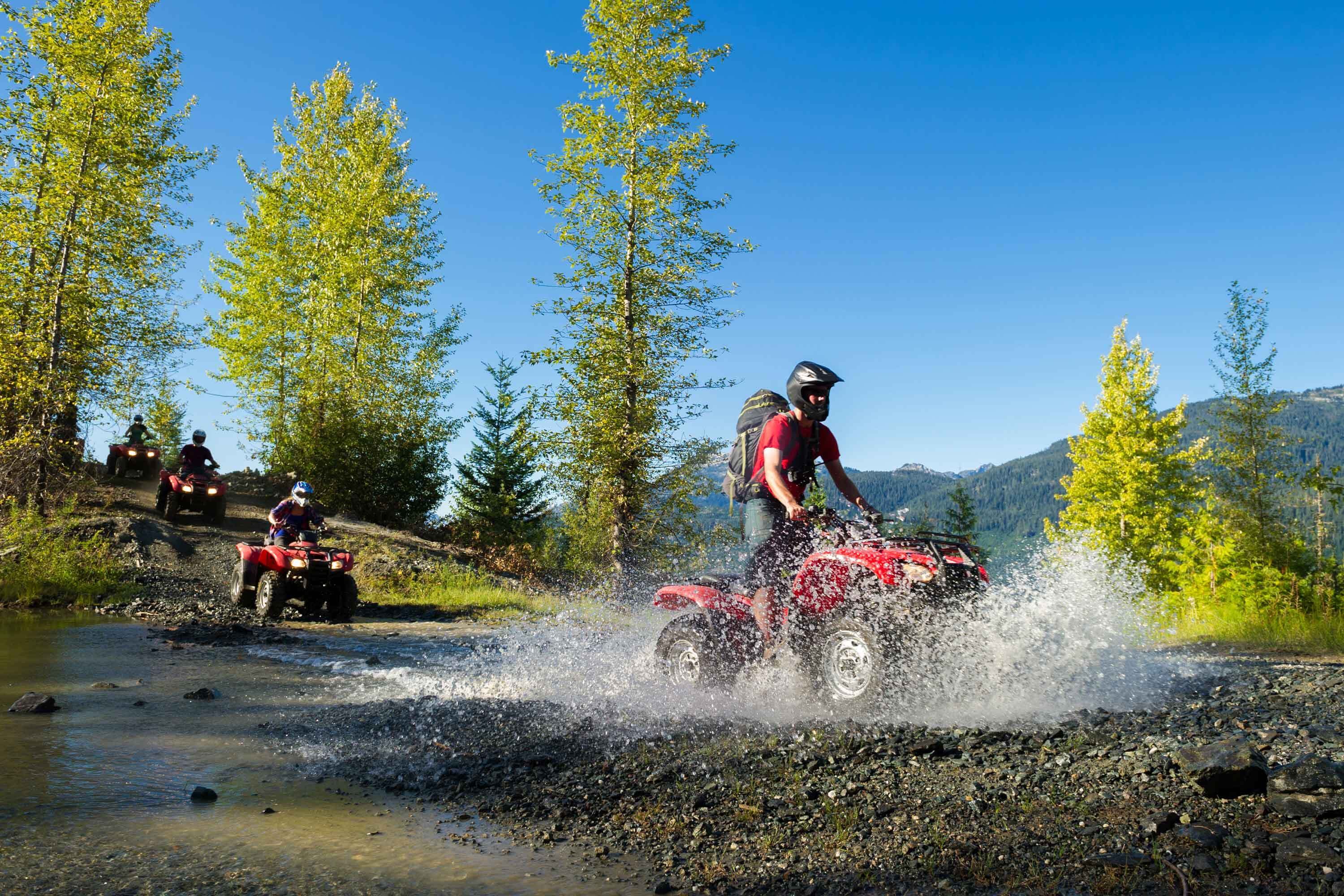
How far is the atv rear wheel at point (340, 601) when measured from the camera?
1408 cm

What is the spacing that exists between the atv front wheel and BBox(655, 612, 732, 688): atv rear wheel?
2.57 ft

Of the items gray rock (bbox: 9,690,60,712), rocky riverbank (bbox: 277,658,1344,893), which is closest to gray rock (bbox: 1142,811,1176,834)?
rocky riverbank (bbox: 277,658,1344,893)

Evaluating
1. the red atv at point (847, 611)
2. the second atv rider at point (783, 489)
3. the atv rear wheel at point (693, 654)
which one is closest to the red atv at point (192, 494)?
the atv rear wheel at point (693, 654)

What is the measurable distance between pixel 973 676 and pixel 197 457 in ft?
73.9

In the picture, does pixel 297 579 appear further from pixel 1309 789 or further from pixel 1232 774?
pixel 1309 789

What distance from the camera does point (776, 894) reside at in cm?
318

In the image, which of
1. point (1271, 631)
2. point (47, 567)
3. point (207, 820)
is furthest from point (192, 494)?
point (1271, 631)

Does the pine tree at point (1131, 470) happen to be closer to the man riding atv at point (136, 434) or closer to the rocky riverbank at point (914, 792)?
the rocky riverbank at point (914, 792)

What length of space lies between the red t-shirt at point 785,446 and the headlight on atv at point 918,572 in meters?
1.05

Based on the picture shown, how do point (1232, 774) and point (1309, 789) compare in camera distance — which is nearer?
point (1309, 789)

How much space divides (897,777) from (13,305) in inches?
873

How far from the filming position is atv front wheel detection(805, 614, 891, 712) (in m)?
5.38

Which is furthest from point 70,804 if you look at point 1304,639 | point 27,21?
point 27,21

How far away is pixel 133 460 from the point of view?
27.4 metres
